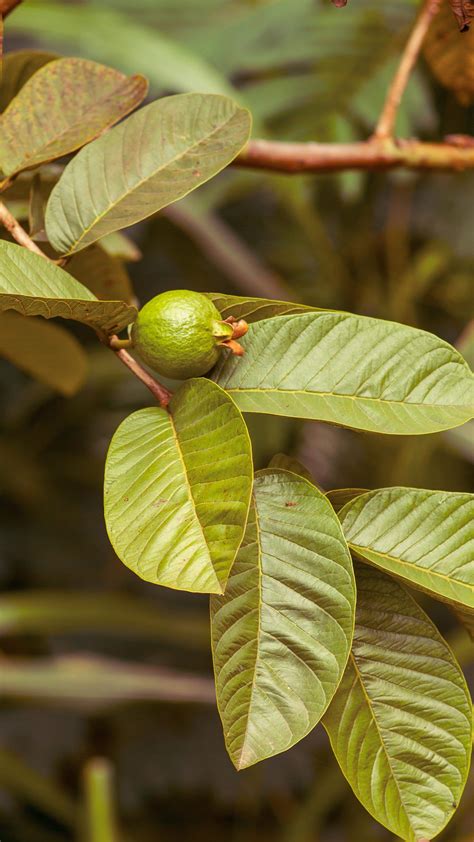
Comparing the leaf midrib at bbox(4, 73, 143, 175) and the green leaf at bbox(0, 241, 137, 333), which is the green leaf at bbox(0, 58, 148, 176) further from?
the green leaf at bbox(0, 241, 137, 333)

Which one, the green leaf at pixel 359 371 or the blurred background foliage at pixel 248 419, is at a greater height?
the green leaf at pixel 359 371

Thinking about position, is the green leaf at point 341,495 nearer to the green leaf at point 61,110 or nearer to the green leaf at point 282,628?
the green leaf at point 282,628

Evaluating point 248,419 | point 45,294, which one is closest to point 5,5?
point 45,294

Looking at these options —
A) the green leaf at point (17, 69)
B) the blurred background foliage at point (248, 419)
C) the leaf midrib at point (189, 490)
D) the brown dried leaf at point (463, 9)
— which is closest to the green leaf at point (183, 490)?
the leaf midrib at point (189, 490)

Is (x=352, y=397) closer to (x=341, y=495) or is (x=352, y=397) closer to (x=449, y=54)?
(x=341, y=495)

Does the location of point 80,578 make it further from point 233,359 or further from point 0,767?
point 233,359

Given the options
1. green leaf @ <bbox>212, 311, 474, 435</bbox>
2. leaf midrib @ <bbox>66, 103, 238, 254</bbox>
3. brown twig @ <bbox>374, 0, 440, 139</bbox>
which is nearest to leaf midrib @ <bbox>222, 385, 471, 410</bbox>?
green leaf @ <bbox>212, 311, 474, 435</bbox>

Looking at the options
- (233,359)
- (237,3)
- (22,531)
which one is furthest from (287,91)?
(233,359)
